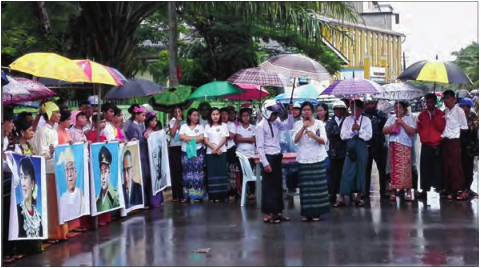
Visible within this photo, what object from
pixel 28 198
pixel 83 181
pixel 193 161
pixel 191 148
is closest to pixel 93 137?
pixel 83 181

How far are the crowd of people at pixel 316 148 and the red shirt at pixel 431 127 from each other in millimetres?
17

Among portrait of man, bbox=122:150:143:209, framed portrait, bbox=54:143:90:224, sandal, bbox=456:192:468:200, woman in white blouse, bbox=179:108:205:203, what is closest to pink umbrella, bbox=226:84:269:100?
woman in white blouse, bbox=179:108:205:203

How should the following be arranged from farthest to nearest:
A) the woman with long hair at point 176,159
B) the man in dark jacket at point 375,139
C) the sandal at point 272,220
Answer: the woman with long hair at point 176,159 → the man in dark jacket at point 375,139 → the sandal at point 272,220

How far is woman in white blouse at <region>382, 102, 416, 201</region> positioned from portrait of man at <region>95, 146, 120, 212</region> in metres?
4.75

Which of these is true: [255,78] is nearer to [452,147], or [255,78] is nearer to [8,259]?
[452,147]

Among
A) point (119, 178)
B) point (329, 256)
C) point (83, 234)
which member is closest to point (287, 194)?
point (119, 178)

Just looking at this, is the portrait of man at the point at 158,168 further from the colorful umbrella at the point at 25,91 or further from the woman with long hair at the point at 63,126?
the woman with long hair at the point at 63,126

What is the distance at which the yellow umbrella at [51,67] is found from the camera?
996cm

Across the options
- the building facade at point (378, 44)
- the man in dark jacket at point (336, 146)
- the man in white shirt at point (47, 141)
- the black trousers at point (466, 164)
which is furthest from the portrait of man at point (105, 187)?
the building facade at point (378, 44)

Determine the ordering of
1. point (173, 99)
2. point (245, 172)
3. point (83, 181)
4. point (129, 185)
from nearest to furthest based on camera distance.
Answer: point (83, 181)
point (129, 185)
point (245, 172)
point (173, 99)

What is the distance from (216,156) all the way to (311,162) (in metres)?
3.21

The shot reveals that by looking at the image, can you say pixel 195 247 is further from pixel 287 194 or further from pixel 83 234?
pixel 287 194

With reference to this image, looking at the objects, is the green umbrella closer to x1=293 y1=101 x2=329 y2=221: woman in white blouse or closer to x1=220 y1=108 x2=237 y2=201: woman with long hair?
x1=220 y1=108 x2=237 y2=201: woman with long hair

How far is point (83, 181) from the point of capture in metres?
10.5
